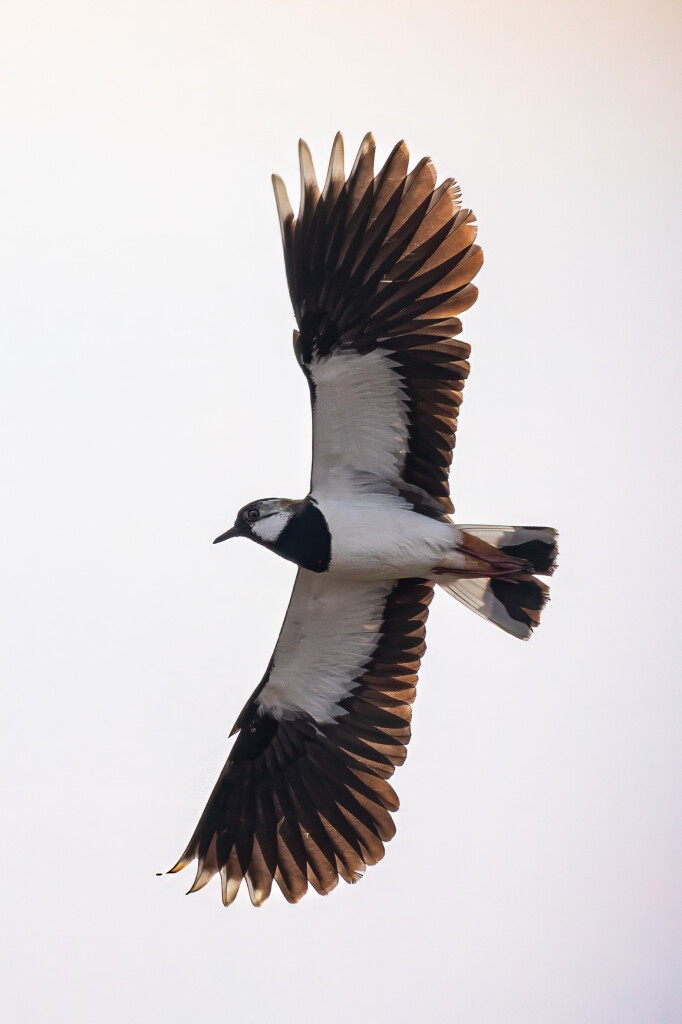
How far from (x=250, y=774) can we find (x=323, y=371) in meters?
2.27

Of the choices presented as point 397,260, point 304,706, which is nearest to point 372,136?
point 397,260

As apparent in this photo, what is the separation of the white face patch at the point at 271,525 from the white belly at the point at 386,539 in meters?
0.20

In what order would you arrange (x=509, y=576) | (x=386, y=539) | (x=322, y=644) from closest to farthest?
(x=386, y=539)
(x=509, y=576)
(x=322, y=644)

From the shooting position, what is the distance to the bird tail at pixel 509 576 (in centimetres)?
739

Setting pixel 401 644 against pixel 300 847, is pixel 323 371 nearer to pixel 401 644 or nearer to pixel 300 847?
pixel 401 644

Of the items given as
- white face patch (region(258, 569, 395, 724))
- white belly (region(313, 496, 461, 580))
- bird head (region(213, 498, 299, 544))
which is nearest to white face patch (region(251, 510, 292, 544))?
bird head (region(213, 498, 299, 544))

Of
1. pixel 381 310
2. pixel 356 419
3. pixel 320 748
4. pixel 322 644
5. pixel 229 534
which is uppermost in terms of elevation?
pixel 381 310

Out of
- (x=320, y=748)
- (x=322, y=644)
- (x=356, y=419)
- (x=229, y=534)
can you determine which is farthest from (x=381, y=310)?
(x=320, y=748)

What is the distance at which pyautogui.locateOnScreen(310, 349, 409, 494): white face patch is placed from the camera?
7176 mm

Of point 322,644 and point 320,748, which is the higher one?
point 322,644

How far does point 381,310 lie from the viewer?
23.1ft

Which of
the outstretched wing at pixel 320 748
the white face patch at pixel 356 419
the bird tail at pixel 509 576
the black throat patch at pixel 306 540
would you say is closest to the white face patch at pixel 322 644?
the outstretched wing at pixel 320 748

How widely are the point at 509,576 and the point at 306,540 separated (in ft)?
3.46

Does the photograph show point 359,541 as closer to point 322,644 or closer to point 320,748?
point 322,644
